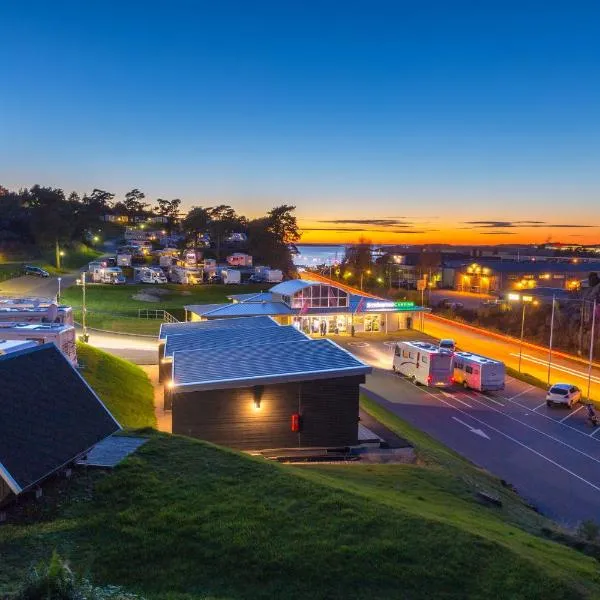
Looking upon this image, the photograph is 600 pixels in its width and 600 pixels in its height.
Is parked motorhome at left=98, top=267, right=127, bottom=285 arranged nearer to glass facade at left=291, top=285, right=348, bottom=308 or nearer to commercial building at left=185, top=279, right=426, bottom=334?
commercial building at left=185, top=279, right=426, bottom=334

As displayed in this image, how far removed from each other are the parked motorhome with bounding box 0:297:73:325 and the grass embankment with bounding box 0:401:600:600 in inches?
686

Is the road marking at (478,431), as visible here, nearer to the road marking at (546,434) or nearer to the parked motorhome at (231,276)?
the road marking at (546,434)

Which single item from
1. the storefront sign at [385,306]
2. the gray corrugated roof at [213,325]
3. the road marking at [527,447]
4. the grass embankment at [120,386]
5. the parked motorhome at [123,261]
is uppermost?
the parked motorhome at [123,261]

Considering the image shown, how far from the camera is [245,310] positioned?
150ft

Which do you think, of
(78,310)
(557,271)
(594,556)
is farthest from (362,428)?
(557,271)

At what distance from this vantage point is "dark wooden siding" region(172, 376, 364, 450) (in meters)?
A: 19.6

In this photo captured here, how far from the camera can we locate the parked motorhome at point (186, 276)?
259 ft

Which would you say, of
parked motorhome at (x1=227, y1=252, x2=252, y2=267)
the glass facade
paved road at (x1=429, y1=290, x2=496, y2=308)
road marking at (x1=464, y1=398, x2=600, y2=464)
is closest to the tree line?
parked motorhome at (x1=227, y1=252, x2=252, y2=267)

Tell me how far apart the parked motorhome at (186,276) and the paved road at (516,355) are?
33.6 metres

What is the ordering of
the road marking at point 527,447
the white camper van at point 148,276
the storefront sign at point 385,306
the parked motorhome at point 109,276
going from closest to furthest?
the road marking at point 527,447 → the storefront sign at point 385,306 → the parked motorhome at point 109,276 → the white camper van at point 148,276

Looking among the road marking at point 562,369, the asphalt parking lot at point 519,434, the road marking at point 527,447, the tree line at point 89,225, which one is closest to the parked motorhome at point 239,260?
the tree line at point 89,225

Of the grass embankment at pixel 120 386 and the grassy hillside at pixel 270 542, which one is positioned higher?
the grassy hillside at pixel 270 542

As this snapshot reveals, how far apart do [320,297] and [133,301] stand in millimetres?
22201

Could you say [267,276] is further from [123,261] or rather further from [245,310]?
[245,310]
